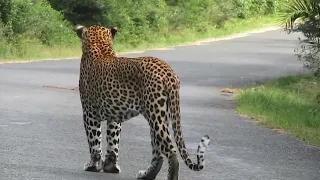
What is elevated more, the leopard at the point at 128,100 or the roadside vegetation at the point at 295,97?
the leopard at the point at 128,100

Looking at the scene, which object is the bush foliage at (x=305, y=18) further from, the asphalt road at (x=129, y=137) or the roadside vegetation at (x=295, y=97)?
the asphalt road at (x=129, y=137)

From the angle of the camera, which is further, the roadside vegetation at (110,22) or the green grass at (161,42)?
the roadside vegetation at (110,22)

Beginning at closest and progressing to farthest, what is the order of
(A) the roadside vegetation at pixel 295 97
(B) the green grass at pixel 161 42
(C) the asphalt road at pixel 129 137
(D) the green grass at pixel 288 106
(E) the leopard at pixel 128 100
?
(E) the leopard at pixel 128 100
(C) the asphalt road at pixel 129 137
(D) the green grass at pixel 288 106
(A) the roadside vegetation at pixel 295 97
(B) the green grass at pixel 161 42

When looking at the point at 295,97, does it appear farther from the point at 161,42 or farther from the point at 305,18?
the point at 161,42

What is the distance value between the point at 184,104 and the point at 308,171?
7.51 meters

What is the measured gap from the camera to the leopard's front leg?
34.3ft

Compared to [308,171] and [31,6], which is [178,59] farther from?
[308,171]

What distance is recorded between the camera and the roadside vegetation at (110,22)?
108ft

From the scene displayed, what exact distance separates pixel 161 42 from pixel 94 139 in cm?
3080

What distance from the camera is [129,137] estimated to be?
13688 mm

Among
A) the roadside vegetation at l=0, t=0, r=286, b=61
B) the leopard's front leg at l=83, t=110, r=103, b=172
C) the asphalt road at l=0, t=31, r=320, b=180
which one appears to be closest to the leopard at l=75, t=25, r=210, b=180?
the leopard's front leg at l=83, t=110, r=103, b=172

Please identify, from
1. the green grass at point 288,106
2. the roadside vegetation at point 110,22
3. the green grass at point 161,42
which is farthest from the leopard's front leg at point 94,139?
the roadside vegetation at point 110,22

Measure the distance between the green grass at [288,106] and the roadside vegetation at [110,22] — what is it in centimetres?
933

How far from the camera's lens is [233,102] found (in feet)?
65.8
